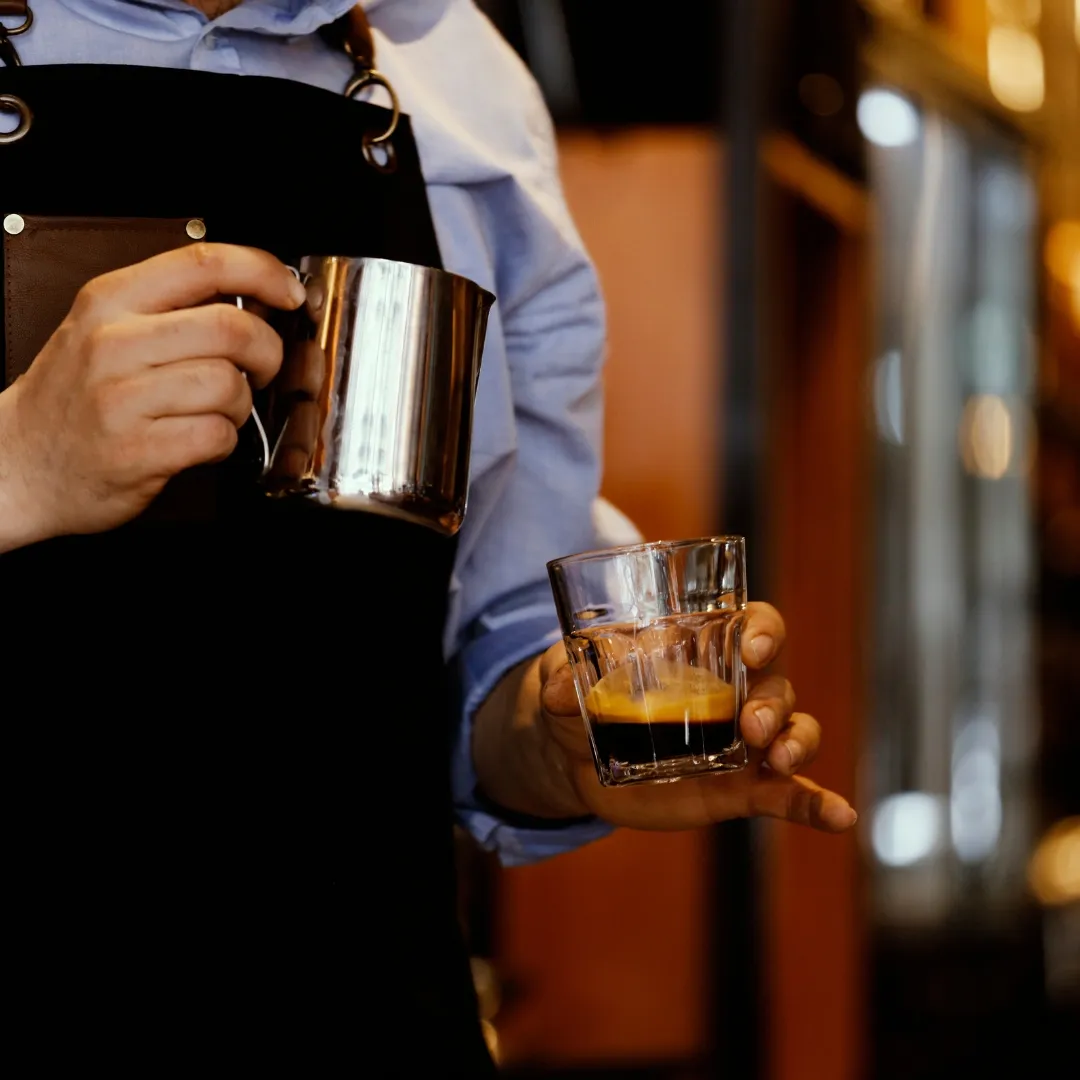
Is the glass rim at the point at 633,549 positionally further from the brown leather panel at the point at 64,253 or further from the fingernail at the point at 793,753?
the brown leather panel at the point at 64,253

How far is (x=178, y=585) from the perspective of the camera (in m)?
0.97

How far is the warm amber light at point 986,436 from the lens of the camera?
15.2 ft

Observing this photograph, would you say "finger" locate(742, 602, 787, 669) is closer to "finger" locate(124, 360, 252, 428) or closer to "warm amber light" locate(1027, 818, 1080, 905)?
Result: "finger" locate(124, 360, 252, 428)

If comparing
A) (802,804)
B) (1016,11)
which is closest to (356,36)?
(802,804)

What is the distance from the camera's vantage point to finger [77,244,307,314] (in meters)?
0.77

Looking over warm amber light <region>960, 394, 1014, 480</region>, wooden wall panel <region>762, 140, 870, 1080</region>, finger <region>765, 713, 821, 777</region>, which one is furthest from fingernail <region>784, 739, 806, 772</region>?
warm amber light <region>960, 394, 1014, 480</region>

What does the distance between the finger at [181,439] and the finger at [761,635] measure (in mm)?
342

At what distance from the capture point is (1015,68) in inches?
197

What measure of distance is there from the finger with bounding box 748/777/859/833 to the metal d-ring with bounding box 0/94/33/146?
580 mm

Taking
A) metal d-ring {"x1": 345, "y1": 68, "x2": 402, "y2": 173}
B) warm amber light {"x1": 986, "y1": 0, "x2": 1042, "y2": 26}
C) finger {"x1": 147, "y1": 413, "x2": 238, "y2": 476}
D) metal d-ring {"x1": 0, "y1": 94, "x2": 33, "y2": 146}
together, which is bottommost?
finger {"x1": 147, "y1": 413, "x2": 238, "y2": 476}

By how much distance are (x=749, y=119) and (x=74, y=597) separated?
1755 millimetres

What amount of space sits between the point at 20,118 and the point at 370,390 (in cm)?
29

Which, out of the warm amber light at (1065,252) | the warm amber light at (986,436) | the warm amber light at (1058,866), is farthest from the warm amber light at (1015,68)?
the warm amber light at (1058,866)

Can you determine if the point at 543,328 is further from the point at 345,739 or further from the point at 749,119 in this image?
the point at 749,119
